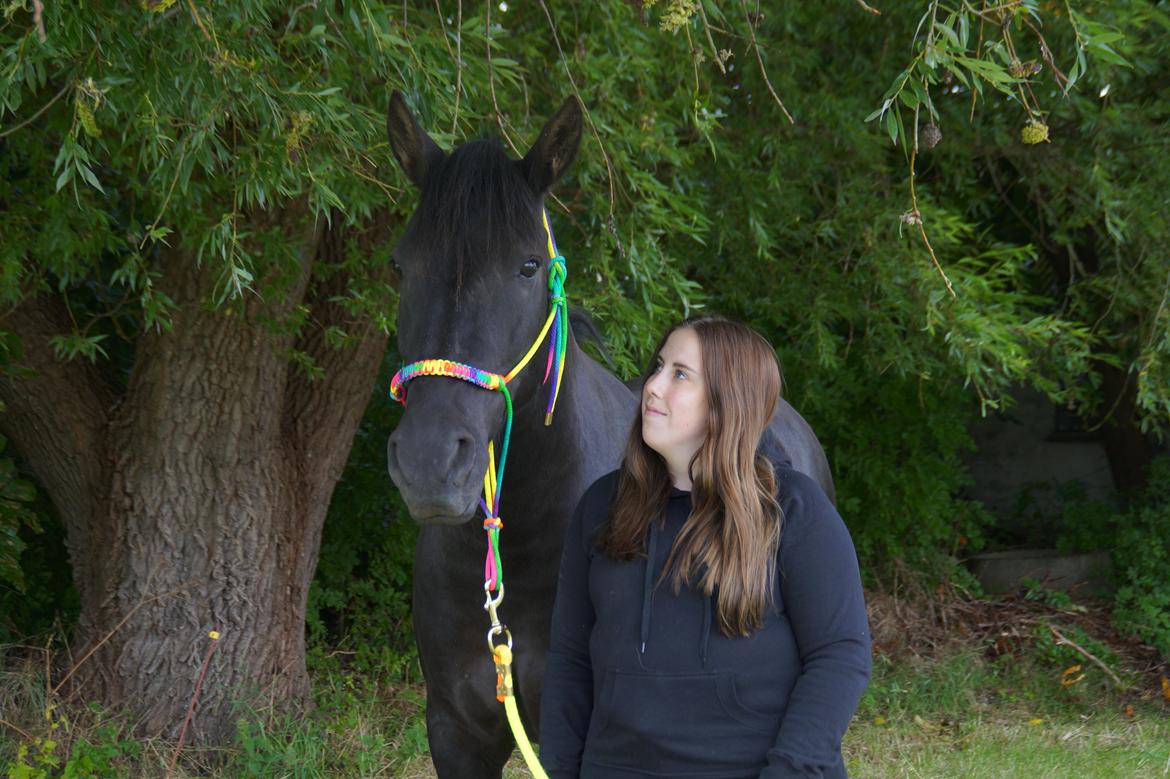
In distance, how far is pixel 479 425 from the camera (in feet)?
6.98

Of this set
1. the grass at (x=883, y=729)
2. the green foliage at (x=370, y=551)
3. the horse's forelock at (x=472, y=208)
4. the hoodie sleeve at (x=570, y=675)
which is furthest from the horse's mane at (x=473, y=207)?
the green foliage at (x=370, y=551)

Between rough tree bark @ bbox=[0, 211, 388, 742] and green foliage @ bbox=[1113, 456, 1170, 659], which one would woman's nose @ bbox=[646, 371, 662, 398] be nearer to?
rough tree bark @ bbox=[0, 211, 388, 742]

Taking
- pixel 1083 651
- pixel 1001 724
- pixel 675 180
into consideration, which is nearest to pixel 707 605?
pixel 675 180

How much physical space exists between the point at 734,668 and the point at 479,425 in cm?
67

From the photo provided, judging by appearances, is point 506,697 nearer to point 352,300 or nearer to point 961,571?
point 352,300

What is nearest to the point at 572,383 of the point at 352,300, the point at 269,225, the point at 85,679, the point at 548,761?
the point at 548,761

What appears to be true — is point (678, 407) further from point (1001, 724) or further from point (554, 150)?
point (1001, 724)

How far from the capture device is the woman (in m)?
1.81

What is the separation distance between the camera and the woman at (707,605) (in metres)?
1.81

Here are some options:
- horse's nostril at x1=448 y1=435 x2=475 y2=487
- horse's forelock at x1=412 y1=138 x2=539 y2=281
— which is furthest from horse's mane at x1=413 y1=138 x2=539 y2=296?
horse's nostril at x1=448 y1=435 x2=475 y2=487

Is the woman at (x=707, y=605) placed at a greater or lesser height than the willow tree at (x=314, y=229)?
lesser

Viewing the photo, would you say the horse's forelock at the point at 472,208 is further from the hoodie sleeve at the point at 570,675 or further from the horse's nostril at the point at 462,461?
the hoodie sleeve at the point at 570,675

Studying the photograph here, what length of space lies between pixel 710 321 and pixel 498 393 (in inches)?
18.7

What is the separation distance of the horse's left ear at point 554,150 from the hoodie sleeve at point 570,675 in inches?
32.9
